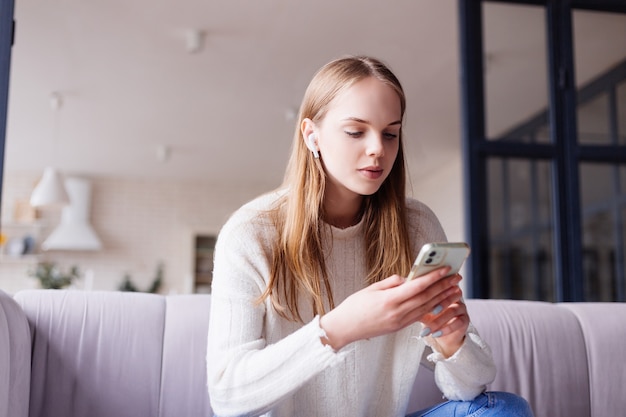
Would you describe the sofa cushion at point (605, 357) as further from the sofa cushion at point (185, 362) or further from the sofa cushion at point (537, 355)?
the sofa cushion at point (185, 362)

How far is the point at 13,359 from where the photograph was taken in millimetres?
1433

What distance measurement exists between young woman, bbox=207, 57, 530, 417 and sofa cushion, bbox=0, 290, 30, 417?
0.40 meters

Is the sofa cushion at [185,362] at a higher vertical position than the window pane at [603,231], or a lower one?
→ lower

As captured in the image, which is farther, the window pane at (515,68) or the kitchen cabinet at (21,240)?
the kitchen cabinet at (21,240)

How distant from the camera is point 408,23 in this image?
169 inches

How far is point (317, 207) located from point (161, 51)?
3.81 meters

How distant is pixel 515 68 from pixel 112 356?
2.57 meters

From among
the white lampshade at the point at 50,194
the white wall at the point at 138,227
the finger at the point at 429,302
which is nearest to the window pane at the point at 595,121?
the finger at the point at 429,302

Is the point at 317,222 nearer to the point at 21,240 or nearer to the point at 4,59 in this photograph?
the point at 4,59

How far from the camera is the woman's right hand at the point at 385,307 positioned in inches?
42.5

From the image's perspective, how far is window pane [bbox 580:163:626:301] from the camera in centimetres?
340

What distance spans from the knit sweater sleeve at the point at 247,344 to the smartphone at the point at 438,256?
8.1 inches

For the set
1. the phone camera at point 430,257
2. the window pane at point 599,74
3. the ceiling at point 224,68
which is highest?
the ceiling at point 224,68

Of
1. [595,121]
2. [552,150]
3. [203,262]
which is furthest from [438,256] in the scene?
[203,262]
